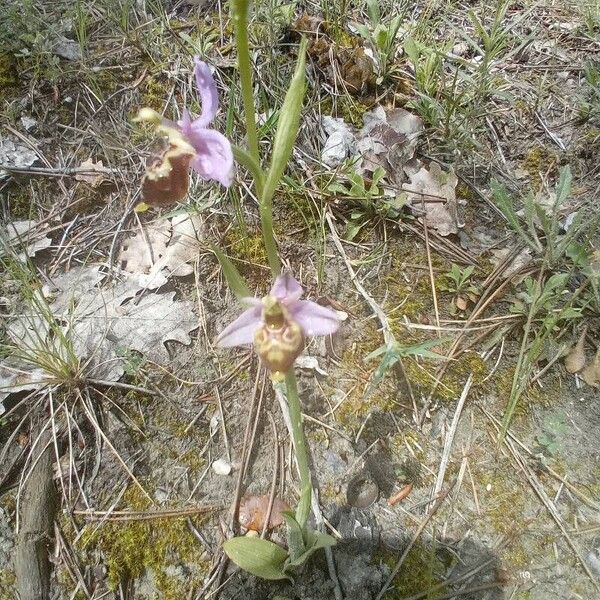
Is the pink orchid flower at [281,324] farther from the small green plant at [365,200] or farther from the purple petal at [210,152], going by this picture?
the small green plant at [365,200]

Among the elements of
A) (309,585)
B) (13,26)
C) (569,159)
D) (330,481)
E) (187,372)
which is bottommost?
(309,585)

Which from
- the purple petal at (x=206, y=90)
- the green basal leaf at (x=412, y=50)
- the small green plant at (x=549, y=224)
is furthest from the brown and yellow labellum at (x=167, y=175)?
the green basal leaf at (x=412, y=50)

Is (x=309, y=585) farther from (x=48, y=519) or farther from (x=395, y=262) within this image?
(x=395, y=262)

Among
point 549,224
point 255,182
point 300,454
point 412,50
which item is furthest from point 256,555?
point 412,50

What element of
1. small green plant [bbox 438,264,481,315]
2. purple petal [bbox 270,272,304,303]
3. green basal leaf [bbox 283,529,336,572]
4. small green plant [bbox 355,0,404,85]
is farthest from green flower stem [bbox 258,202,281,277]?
small green plant [bbox 355,0,404,85]

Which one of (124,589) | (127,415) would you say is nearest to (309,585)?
(124,589)

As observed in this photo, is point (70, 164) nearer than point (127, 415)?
No

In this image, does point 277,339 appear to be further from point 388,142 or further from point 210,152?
point 388,142

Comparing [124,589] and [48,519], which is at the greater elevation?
[48,519]

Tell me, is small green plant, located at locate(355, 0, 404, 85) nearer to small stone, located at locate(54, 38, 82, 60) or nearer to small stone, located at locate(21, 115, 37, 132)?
small stone, located at locate(54, 38, 82, 60)
